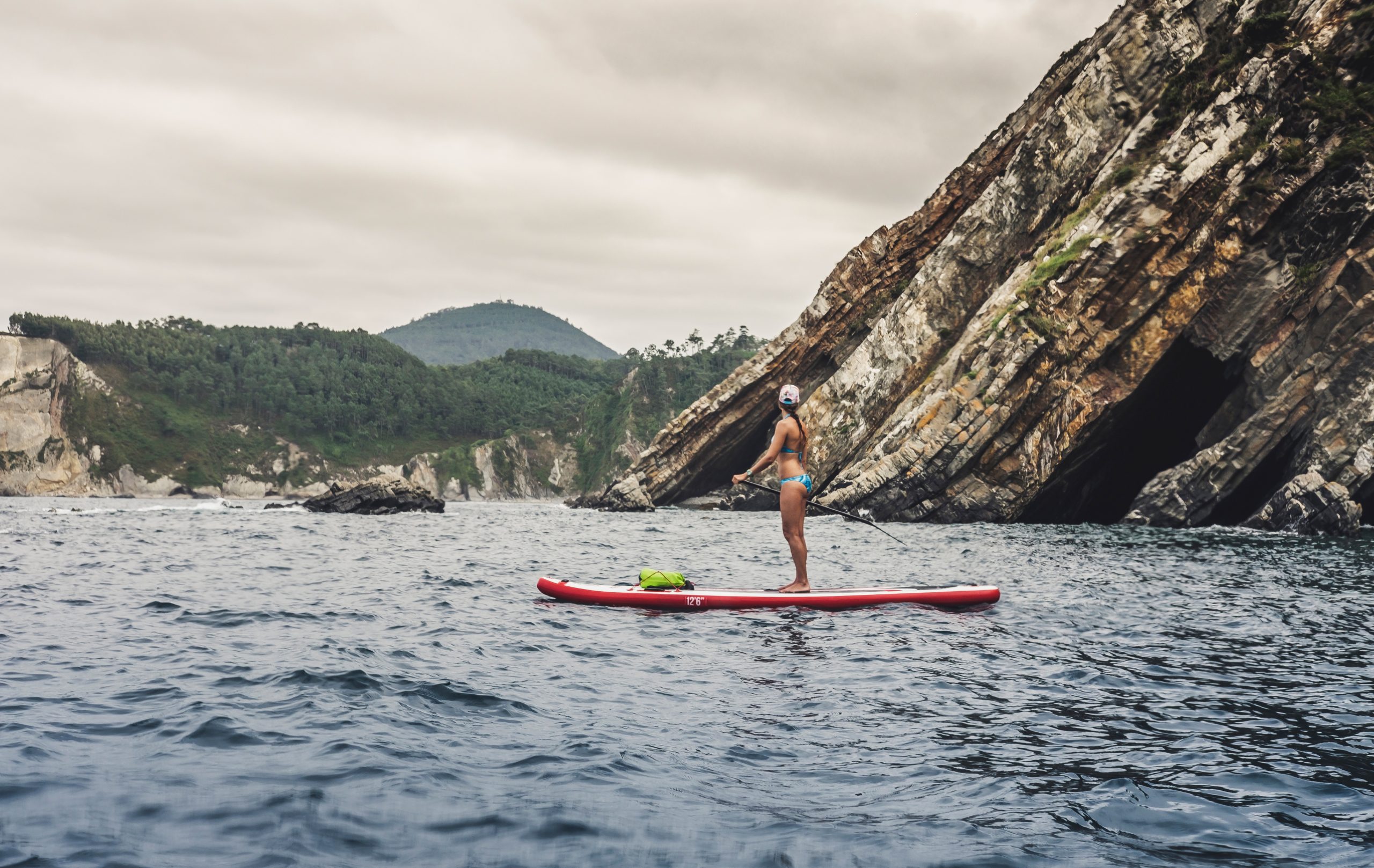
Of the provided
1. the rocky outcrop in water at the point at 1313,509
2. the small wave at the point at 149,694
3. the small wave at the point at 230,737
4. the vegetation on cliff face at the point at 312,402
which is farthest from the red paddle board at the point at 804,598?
the vegetation on cliff face at the point at 312,402

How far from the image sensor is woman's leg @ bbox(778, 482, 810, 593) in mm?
14250

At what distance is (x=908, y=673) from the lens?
919cm

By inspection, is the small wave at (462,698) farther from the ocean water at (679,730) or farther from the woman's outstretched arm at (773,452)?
the woman's outstretched arm at (773,452)

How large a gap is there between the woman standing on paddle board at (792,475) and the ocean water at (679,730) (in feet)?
3.42

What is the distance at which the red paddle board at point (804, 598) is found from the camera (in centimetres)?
1377

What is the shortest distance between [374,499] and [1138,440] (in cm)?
4143

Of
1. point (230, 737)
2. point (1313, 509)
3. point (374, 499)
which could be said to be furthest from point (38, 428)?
point (230, 737)

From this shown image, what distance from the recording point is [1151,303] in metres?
39.2

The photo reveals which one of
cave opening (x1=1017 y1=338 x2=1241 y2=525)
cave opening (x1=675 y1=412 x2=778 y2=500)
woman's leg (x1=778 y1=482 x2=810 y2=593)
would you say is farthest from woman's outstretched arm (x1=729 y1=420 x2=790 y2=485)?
cave opening (x1=675 y1=412 x2=778 y2=500)

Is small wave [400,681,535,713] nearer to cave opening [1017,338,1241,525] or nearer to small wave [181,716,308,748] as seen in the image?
small wave [181,716,308,748]

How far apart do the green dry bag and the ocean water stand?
676 millimetres

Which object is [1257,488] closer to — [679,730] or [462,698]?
[679,730]

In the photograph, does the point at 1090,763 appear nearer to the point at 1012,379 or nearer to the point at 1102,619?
the point at 1102,619

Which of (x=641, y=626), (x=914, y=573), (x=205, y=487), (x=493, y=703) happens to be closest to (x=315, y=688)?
(x=493, y=703)
